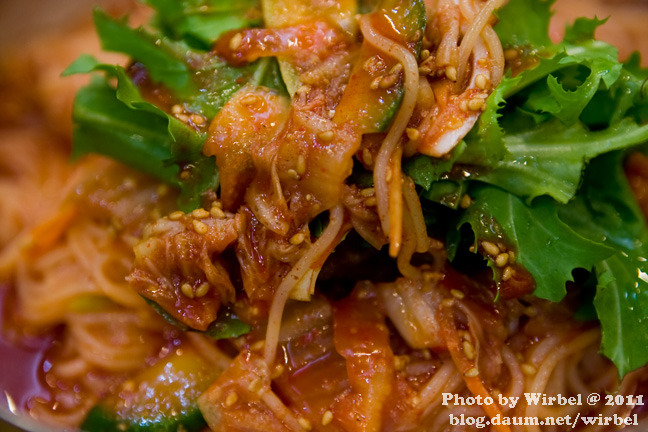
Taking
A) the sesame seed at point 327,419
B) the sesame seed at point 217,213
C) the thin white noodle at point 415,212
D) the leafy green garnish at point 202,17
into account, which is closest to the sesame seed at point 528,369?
the thin white noodle at point 415,212

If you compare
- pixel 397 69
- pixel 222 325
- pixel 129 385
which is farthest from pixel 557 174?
pixel 129 385

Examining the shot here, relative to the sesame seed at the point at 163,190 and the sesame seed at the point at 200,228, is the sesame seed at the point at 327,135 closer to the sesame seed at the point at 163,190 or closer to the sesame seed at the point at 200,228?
the sesame seed at the point at 200,228

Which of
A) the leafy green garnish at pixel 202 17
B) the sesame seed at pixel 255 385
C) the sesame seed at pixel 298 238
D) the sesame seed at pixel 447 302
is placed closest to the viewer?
the sesame seed at pixel 298 238

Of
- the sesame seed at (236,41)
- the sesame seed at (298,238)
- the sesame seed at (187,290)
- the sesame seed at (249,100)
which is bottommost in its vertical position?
the sesame seed at (187,290)

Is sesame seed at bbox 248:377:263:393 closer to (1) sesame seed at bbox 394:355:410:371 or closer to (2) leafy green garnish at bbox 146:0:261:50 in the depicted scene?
(1) sesame seed at bbox 394:355:410:371

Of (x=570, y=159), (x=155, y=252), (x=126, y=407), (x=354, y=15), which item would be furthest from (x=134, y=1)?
(x=570, y=159)

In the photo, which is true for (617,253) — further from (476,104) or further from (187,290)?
(187,290)

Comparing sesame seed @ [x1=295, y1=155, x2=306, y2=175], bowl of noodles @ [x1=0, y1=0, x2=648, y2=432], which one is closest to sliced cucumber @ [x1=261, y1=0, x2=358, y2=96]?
bowl of noodles @ [x1=0, y1=0, x2=648, y2=432]
